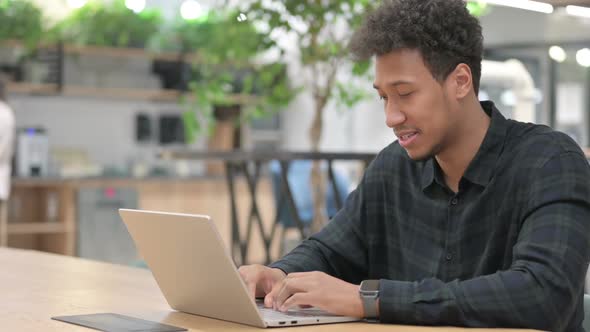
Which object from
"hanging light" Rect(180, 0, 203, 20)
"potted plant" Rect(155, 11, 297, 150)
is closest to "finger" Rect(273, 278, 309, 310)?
"potted plant" Rect(155, 11, 297, 150)

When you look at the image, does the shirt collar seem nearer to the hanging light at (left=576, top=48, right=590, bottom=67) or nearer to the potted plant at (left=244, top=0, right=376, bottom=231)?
the potted plant at (left=244, top=0, right=376, bottom=231)

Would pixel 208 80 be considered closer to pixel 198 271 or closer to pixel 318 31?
pixel 318 31

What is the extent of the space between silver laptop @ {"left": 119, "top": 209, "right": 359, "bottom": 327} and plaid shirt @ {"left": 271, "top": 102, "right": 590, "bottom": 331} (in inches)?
7.3

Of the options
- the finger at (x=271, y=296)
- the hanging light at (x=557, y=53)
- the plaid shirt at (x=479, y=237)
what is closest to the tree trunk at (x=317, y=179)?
the plaid shirt at (x=479, y=237)

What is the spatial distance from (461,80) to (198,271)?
1.85 feet

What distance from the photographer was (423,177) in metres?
1.81

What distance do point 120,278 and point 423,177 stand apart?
666 millimetres

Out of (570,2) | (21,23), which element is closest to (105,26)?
(21,23)

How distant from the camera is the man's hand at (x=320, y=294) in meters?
1.46

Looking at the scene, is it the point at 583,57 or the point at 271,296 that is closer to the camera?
the point at 271,296

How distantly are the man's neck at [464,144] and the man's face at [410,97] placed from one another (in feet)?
0.25

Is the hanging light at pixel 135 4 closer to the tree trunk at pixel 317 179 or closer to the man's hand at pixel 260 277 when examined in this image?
the tree trunk at pixel 317 179

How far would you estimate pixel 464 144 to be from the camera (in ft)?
5.69

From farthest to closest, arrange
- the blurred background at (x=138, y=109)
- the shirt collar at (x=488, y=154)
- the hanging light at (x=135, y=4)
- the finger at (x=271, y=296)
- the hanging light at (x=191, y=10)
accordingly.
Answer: the hanging light at (x=191, y=10), the hanging light at (x=135, y=4), the blurred background at (x=138, y=109), the shirt collar at (x=488, y=154), the finger at (x=271, y=296)
